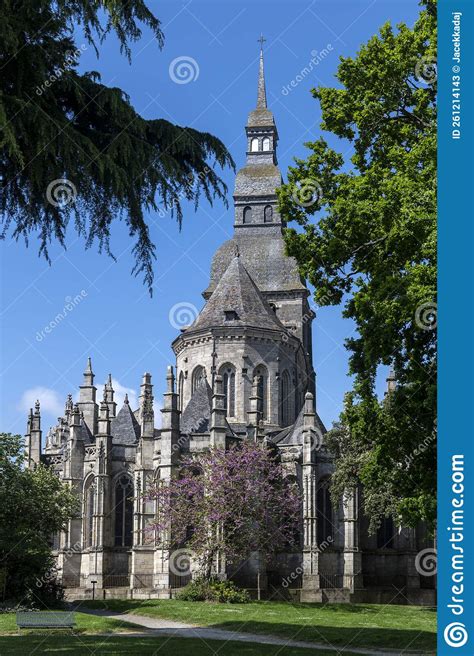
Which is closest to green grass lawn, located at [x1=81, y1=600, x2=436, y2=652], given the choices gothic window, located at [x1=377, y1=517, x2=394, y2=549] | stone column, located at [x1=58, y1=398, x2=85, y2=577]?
stone column, located at [x1=58, y1=398, x2=85, y2=577]

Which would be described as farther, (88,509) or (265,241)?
(265,241)

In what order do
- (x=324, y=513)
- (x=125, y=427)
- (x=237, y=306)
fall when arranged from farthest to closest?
(x=237, y=306) < (x=125, y=427) < (x=324, y=513)

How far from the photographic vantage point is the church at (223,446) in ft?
160

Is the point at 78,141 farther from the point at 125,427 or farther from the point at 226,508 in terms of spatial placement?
the point at 125,427

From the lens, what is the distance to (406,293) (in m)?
19.9

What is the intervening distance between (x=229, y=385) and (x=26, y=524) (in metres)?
24.1

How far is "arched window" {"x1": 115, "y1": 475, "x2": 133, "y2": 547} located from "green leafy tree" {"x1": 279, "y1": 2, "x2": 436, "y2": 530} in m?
30.4

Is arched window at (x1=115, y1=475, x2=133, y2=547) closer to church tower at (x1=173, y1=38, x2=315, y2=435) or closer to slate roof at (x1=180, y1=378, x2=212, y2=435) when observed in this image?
slate roof at (x1=180, y1=378, x2=212, y2=435)

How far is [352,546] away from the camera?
1948 inches

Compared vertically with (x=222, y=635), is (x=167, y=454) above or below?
above

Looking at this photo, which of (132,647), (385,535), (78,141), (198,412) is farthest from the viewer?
(198,412)

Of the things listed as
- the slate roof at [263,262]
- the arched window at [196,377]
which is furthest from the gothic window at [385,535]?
the slate roof at [263,262]

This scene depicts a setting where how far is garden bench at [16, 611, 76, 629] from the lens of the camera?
22.8m

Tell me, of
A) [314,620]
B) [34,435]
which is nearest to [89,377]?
[34,435]
